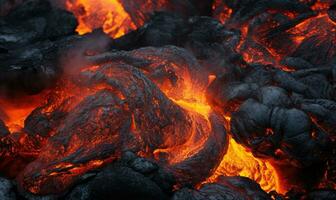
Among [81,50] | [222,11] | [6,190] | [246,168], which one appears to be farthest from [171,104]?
[222,11]

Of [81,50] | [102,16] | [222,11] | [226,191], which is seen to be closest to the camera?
[226,191]

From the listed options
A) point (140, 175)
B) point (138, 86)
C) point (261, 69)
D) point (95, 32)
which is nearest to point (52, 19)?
point (95, 32)

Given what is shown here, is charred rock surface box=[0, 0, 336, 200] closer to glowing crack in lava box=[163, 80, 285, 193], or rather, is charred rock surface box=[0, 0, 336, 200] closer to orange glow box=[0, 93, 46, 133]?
glowing crack in lava box=[163, 80, 285, 193]

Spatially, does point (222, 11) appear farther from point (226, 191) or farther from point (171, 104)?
point (226, 191)

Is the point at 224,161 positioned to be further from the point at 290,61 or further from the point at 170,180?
the point at 290,61

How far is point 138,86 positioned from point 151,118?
65cm

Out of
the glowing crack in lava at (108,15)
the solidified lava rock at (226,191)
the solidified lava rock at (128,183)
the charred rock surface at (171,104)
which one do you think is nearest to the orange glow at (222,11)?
the charred rock surface at (171,104)

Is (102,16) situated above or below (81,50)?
above

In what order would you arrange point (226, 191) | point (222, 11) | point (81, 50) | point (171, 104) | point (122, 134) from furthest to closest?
point (222, 11)
point (81, 50)
point (171, 104)
point (122, 134)
point (226, 191)

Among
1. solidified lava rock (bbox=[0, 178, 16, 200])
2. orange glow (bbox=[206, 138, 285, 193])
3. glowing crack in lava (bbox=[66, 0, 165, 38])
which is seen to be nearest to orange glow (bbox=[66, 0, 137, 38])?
glowing crack in lava (bbox=[66, 0, 165, 38])

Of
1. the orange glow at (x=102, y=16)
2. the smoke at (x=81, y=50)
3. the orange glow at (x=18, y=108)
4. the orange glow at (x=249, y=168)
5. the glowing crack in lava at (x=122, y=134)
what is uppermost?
the orange glow at (x=102, y=16)

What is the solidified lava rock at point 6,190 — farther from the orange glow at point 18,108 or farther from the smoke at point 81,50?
the smoke at point 81,50

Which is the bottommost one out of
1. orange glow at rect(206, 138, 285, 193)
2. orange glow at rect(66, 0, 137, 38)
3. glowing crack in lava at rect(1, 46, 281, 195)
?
orange glow at rect(206, 138, 285, 193)

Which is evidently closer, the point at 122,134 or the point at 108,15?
the point at 122,134
